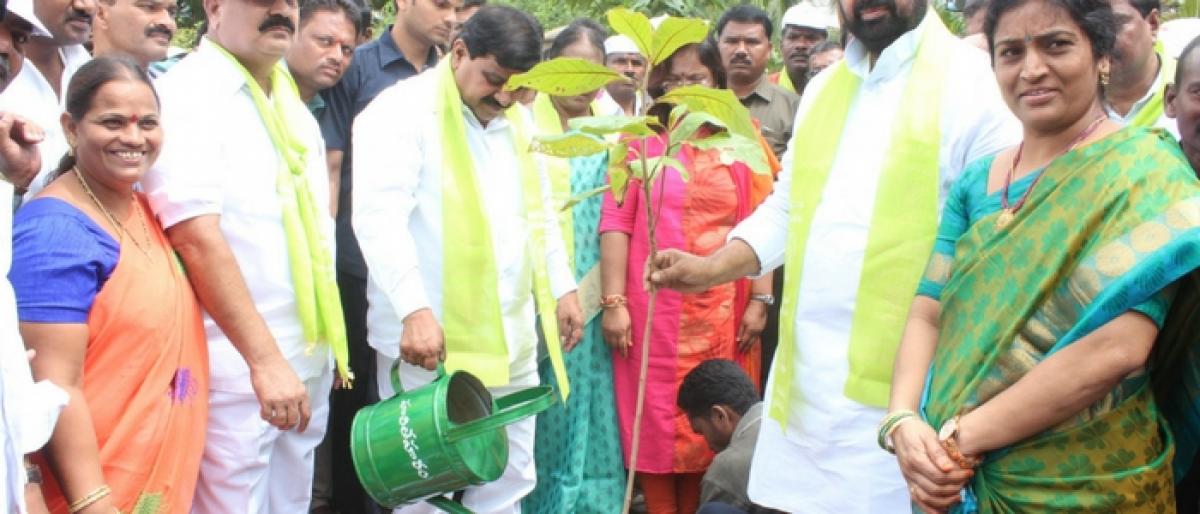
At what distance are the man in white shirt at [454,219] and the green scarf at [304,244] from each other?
6.9 inches

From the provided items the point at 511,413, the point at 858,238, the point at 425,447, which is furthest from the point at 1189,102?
the point at 425,447

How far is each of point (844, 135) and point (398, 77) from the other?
7.89 ft

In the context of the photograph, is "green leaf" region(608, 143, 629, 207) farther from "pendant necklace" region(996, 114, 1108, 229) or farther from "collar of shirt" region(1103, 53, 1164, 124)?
"collar of shirt" region(1103, 53, 1164, 124)

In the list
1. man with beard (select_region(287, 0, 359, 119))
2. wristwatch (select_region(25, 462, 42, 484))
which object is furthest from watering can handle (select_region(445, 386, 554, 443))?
man with beard (select_region(287, 0, 359, 119))

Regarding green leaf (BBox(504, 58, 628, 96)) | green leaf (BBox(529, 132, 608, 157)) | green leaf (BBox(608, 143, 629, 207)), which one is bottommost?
green leaf (BBox(608, 143, 629, 207))

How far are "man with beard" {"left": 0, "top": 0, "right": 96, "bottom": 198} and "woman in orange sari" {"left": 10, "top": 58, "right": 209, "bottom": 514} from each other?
0.24 metres

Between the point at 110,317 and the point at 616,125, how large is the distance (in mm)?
1333

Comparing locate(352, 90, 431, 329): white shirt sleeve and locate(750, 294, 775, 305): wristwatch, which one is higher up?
locate(352, 90, 431, 329): white shirt sleeve

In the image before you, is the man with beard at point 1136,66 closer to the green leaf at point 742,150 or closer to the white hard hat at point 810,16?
the green leaf at point 742,150

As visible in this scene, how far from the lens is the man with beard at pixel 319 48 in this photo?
15.8 ft

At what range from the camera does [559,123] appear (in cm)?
520

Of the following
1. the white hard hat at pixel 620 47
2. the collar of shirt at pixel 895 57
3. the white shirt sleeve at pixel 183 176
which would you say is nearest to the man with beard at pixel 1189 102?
the collar of shirt at pixel 895 57

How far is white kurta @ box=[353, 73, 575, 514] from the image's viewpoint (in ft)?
12.6

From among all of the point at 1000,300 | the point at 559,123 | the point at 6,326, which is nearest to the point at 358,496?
the point at 559,123
